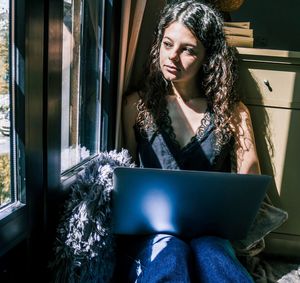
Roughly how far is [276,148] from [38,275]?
3.22ft

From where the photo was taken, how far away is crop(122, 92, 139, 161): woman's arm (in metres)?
1.31

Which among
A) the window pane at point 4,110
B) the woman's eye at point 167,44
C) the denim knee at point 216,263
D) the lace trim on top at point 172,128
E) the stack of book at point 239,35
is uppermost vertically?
the stack of book at point 239,35

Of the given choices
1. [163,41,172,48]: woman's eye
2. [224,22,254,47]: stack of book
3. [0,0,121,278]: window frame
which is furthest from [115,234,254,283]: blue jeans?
[224,22,254,47]: stack of book

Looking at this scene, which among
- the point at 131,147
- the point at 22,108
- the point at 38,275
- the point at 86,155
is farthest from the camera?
the point at 131,147

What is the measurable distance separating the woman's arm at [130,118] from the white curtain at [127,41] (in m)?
0.03

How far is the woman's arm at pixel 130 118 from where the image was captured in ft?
4.28

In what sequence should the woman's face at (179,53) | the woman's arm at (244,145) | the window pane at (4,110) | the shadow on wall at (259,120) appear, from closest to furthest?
1. the window pane at (4,110)
2. the woman's face at (179,53)
3. the woman's arm at (244,145)
4. the shadow on wall at (259,120)

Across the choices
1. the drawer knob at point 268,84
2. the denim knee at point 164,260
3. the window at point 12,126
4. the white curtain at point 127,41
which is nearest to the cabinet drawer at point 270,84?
the drawer knob at point 268,84

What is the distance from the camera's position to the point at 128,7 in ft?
4.04

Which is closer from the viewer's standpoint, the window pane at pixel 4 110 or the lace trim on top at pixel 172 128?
the window pane at pixel 4 110

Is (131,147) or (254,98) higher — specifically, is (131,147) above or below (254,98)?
below

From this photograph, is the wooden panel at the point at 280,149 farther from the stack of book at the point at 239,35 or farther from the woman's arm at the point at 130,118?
the woman's arm at the point at 130,118

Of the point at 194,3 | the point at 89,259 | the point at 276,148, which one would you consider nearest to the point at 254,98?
the point at 276,148

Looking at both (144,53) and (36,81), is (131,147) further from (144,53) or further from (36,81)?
(36,81)
